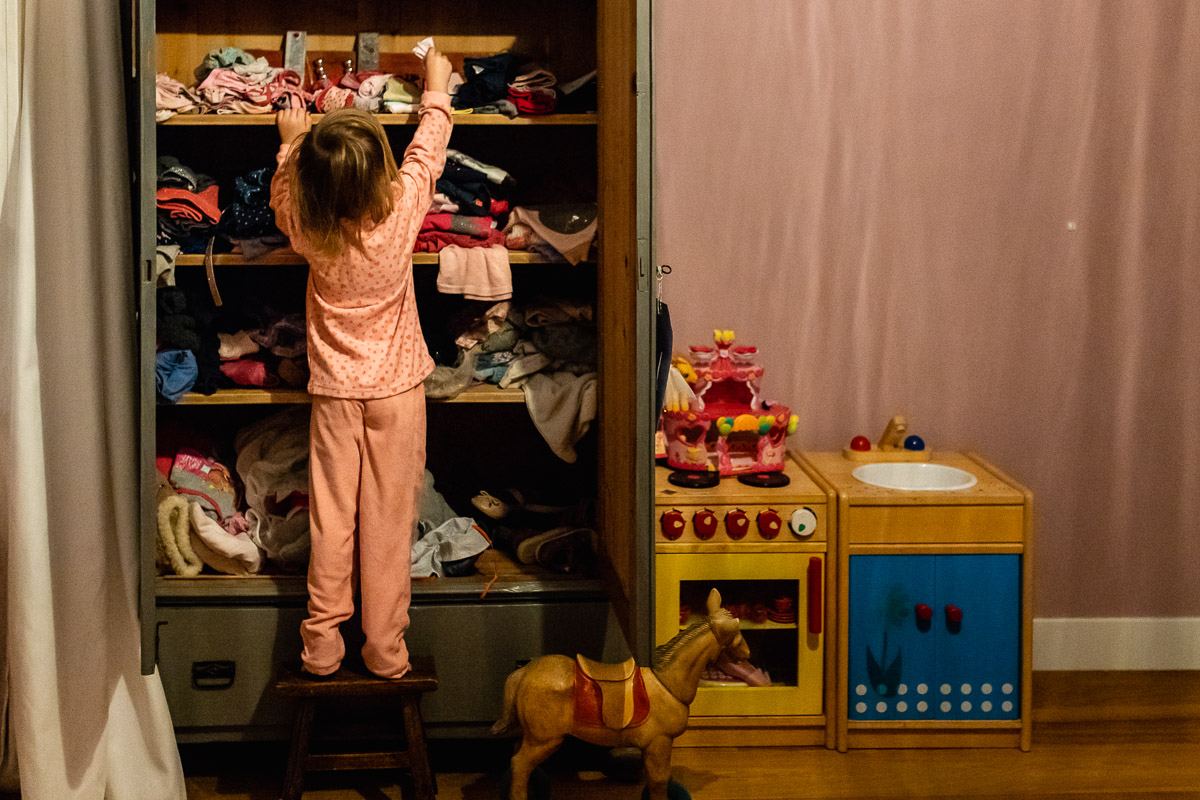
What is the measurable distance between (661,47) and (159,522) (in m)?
1.61

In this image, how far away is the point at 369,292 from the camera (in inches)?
88.4

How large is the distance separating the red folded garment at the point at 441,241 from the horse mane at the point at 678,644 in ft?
3.12

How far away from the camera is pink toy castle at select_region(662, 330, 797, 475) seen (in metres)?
2.62

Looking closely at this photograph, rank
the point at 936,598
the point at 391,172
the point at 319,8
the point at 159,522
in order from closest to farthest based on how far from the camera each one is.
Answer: the point at 391,172 < the point at 159,522 < the point at 936,598 < the point at 319,8

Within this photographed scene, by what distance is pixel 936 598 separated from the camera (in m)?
2.50

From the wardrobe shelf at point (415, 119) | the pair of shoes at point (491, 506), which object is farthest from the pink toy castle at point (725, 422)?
the wardrobe shelf at point (415, 119)

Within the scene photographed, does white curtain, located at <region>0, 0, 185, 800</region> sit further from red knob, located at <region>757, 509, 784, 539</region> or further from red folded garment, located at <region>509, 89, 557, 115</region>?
red knob, located at <region>757, 509, 784, 539</region>

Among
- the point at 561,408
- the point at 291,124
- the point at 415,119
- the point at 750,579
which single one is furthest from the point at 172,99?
the point at 750,579

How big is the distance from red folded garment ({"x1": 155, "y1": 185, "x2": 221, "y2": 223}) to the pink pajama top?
21cm

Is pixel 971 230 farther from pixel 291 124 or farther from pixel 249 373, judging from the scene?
pixel 249 373

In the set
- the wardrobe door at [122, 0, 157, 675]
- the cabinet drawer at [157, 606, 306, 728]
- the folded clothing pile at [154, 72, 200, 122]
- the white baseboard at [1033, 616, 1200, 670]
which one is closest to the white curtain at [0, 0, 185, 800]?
the wardrobe door at [122, 0, 157, 675]

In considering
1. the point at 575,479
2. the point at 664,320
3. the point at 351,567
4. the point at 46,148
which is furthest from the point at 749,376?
the point at 46,148

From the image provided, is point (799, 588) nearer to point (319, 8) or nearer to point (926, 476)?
point (926, 476)

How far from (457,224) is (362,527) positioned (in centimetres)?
70
